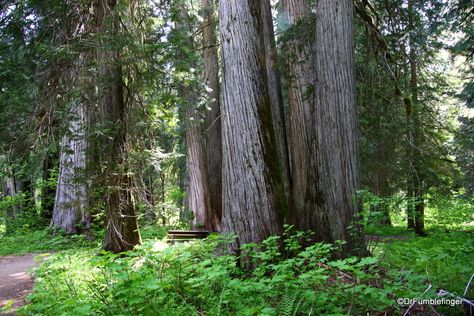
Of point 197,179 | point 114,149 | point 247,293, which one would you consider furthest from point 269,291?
point 197,179

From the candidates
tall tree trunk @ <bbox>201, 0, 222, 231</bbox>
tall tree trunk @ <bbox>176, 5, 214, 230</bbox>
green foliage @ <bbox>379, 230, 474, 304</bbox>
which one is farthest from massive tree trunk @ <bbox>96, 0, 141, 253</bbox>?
green foliage @ <bbox>379, 230, 474, 304</bbox>

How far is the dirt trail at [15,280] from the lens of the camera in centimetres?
595

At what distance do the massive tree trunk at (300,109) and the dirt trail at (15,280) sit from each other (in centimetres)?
466

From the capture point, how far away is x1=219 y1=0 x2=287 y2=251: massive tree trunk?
5.30 metres

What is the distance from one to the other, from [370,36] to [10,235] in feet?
44.0

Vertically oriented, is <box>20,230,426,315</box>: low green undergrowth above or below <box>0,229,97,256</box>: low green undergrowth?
above

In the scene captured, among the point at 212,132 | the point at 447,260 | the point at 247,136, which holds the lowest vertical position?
the point at 447,260

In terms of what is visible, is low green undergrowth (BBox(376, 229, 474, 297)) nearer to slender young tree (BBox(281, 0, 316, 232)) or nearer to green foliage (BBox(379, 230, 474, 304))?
green foliage (BBox(379, 230, 474, 304))

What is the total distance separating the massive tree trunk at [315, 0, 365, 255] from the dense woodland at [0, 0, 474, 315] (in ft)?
0.07

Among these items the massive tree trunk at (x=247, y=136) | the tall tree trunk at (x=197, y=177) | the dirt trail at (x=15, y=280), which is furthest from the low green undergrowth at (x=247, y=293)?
the tall tree trunk at (x=197, y=177)

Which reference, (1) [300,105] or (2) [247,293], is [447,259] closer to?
(2) [247,293]

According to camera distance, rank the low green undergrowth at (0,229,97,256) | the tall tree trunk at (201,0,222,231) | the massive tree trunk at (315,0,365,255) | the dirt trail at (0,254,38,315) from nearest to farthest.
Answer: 1. the massive tree trunk at (315,0,365,255)
2. the dirt trail at (0,254,38,315)
3. the low green undergrowth at (0,229,97,256)
4. the tall tree trunk at (201,0,222,231)

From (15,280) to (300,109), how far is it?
21.6 feet

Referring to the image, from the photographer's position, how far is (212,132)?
1218cm
